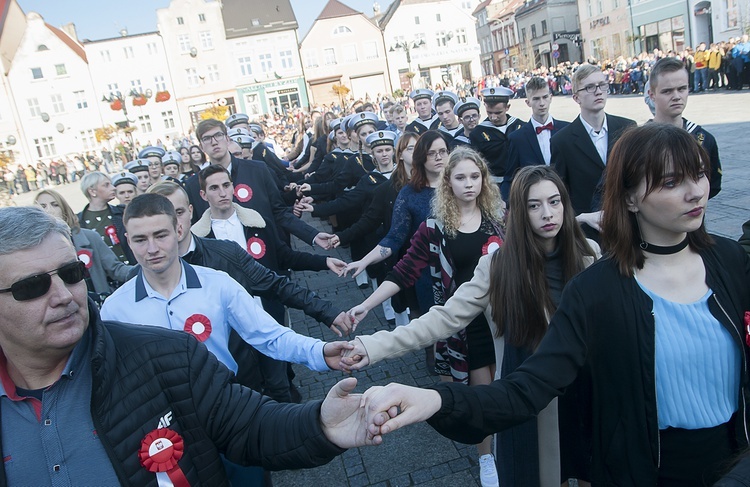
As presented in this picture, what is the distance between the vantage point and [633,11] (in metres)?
48.0

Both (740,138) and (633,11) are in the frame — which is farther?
(633,11)

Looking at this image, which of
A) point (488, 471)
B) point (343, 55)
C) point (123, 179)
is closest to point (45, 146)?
point (343, 55)

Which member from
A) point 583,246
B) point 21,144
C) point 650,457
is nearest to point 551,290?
point 583,246

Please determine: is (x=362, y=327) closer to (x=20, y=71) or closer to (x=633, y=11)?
(x=633, y=11)

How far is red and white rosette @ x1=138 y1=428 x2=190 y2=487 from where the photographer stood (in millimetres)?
1885

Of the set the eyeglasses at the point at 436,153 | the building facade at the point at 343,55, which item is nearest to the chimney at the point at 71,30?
the building facade at the point at 343,55

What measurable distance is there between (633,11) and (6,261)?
55.3 metres

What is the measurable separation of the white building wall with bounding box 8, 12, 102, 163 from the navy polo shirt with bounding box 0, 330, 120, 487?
203 feet

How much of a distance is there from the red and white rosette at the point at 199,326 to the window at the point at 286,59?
2617 inches

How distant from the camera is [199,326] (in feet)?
10.6

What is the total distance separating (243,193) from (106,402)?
13.3 ft

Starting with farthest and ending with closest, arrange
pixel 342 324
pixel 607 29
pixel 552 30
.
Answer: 1. pixel 552 30
2. pixel 607 29
3. pixel 342 324

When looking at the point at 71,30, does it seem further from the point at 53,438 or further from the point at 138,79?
the point at 53,438

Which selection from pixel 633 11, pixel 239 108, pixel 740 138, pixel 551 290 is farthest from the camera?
pixel 239 108
